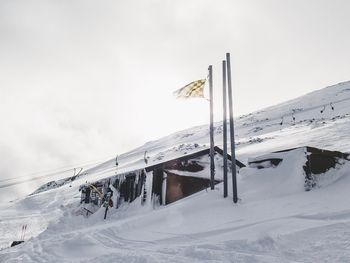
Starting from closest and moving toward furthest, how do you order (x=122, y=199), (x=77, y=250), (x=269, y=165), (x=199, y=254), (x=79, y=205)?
1. (x=199, y=254)
2. (x=77, y=250)
3. (x=269, y=165)
4. (x=122, y=199)
5. (x=79, y=205)

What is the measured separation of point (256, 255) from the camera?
26.3 ft

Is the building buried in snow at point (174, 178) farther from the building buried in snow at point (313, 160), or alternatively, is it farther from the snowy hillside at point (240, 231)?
the building buried in snow at point (313, 160)

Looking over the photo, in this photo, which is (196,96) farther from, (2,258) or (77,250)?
(2,258)

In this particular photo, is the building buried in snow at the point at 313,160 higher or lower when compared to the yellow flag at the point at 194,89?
lower

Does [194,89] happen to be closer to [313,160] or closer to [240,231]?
[313,160]

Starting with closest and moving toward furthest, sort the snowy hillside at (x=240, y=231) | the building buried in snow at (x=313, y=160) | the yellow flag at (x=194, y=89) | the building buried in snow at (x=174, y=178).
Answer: the snowy hillside at (x=240, y=231), the building buried in snow at (x=313, y=160), the yellow flag at (x=194, y=89), the building buried in snow at (x=174, y=178)

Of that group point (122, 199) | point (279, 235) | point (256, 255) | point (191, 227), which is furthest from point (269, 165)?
point (122, 199)

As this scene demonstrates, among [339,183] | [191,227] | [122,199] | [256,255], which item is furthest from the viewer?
[122,199]

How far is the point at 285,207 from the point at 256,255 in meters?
3.89

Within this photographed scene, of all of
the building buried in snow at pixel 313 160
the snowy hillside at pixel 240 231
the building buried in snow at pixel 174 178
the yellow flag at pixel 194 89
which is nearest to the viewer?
the snowy hillside at pixel 240 231

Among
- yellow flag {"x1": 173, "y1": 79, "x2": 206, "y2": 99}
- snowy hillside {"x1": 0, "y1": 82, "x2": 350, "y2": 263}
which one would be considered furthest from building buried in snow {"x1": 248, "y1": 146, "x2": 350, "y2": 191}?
yellow flag {"x1": 173, "y1": 79, "x2": 206, "y2": 99}

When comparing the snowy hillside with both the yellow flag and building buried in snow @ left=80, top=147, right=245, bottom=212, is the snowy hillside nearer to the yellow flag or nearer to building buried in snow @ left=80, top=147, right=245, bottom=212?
building buried in snow @ left=80, top=147, right=245, bottom=212

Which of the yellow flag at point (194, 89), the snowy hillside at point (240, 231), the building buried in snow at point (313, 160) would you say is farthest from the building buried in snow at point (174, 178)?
the building buried in snow at point (313, 160)

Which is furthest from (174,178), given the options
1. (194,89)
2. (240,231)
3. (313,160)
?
(240,231)
